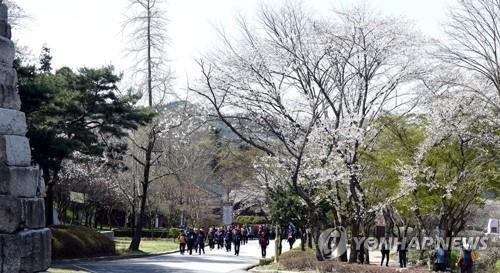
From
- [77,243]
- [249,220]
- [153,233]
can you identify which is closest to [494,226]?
[77,243]

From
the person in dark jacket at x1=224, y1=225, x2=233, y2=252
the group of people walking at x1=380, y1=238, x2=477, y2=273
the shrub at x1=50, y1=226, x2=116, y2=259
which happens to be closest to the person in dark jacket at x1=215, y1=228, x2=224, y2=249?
the person in dark jacket at x1=224, y1=225, x2=233, y2=252

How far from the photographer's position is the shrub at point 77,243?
24266 mm

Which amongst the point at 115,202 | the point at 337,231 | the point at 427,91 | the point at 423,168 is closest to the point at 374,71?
the point at 427,91

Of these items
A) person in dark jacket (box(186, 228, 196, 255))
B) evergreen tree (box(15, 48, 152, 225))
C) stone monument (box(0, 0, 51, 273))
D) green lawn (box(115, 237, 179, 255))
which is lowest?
green lawn (box(115, 237, 179, 255))

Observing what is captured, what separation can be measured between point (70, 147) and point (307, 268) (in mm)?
8422

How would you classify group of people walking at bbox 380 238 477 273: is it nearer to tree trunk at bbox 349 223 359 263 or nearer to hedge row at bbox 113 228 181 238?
tree trunk at bbox 349 223 359 263

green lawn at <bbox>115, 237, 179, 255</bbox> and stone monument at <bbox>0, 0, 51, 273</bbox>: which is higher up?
stone monument at <bbox>0, 0, 51, 273</bbox>

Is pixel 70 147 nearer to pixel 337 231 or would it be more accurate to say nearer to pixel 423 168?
pixel 337 231

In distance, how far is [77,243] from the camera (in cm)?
2545

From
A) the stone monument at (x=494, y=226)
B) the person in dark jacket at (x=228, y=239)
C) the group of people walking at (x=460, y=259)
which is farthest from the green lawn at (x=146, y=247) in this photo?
the stone monument at (x=494, y=226)

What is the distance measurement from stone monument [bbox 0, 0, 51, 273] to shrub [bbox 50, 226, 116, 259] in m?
17.5

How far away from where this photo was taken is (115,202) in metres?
50.9

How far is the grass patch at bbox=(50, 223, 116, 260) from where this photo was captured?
79.6ft

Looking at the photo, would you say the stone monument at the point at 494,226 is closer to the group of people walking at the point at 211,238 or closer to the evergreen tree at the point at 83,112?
the group of people walking at the point at 211,238
